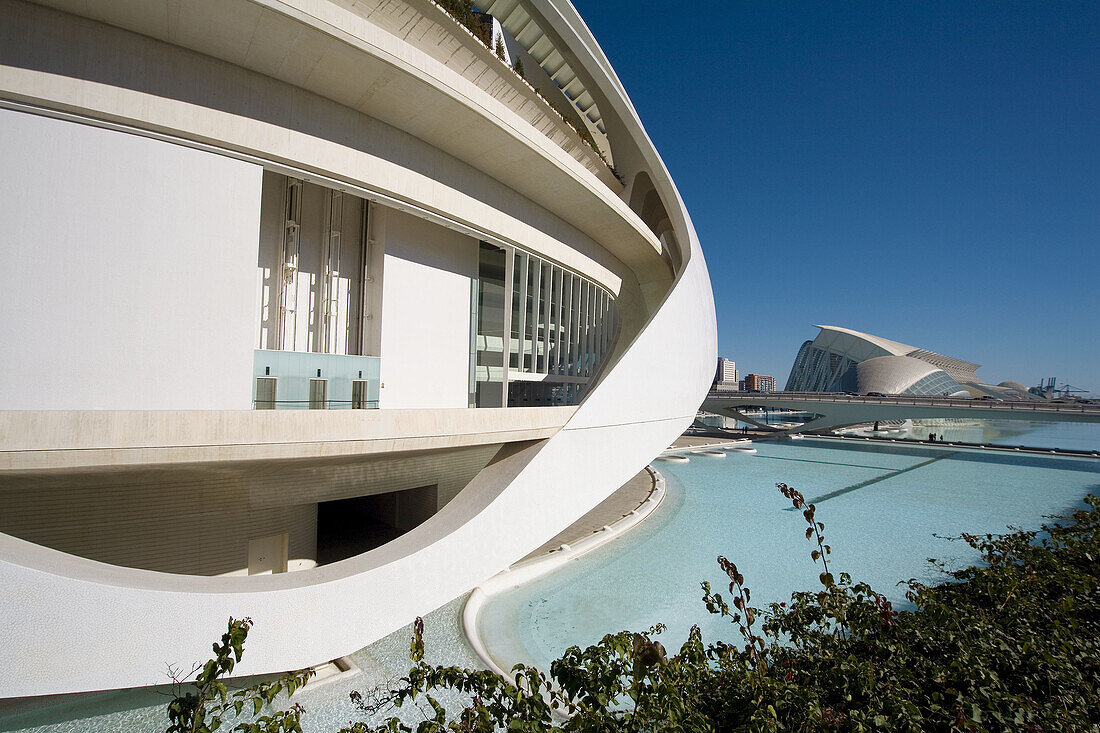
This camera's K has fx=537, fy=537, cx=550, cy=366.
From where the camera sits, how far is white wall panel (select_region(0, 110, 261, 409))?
493 centimetres

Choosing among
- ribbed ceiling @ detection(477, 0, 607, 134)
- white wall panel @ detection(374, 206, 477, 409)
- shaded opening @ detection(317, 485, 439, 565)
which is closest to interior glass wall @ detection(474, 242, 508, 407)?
white wall panel @ detection(374, 206, 477, 409)

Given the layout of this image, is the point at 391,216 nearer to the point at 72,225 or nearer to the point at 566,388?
the point at 72,225

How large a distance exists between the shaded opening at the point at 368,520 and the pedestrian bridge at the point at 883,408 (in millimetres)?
25166

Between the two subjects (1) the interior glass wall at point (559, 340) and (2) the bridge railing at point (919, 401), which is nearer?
(1) the interior glass wall at point (559, 340)

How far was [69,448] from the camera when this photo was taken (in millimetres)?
4312

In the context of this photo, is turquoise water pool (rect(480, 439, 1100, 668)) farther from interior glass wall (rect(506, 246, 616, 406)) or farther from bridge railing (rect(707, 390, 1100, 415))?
bridge railing (rect(707, 390, 1100, 415))

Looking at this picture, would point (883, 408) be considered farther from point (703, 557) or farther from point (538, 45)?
point (538, 45)

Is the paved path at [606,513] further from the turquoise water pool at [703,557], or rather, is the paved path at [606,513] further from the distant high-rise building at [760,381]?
the distant high-rise building at [760,381]

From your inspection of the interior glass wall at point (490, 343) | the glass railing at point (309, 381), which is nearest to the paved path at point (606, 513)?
the interior glass wall at point (490, 343)

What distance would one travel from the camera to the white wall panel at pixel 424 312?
27.3 feet

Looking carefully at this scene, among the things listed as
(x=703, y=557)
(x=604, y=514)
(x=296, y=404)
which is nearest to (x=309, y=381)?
(x=296, y=404)

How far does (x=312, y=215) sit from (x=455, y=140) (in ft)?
8.14

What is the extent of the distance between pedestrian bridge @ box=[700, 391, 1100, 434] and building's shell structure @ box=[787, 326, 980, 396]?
1948 centimetres

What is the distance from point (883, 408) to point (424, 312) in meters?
31.3
